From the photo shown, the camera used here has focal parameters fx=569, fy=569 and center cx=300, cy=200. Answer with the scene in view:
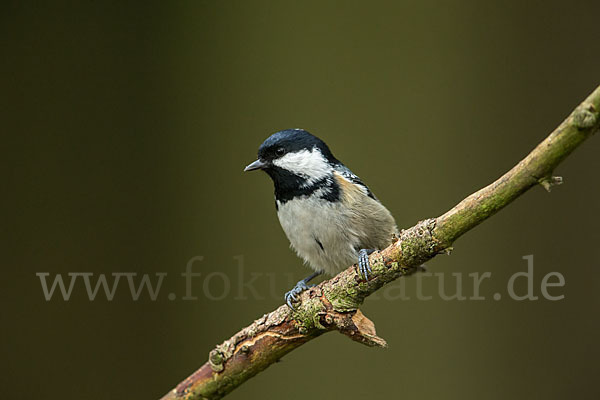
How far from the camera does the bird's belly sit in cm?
182

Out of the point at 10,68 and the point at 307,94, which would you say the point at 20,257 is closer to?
the point at 10,68

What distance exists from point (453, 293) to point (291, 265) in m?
0.82

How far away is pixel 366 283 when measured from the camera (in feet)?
4.83

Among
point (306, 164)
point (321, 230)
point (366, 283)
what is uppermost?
point (306, 164)

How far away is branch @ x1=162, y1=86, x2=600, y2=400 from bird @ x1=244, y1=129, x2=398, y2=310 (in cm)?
21

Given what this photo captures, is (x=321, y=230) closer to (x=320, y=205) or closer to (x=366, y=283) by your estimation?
(x=320, y=205)

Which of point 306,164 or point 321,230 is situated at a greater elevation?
A: point 306,164

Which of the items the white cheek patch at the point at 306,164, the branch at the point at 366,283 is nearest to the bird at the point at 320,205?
the white cheek patch at the point at 306,164

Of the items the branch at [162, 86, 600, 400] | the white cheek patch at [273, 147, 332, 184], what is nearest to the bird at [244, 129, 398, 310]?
the white cheek patch at [273, 147, 332, 184]

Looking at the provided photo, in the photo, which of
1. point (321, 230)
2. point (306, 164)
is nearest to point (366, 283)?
point (321, 230)

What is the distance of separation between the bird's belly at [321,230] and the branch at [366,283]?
0.26 m

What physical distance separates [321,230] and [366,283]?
1.29ft

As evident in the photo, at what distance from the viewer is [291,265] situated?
295 cm

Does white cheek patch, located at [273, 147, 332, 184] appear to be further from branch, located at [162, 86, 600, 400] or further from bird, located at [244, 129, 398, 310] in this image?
branch, located at [162, 86, 600, 400]
